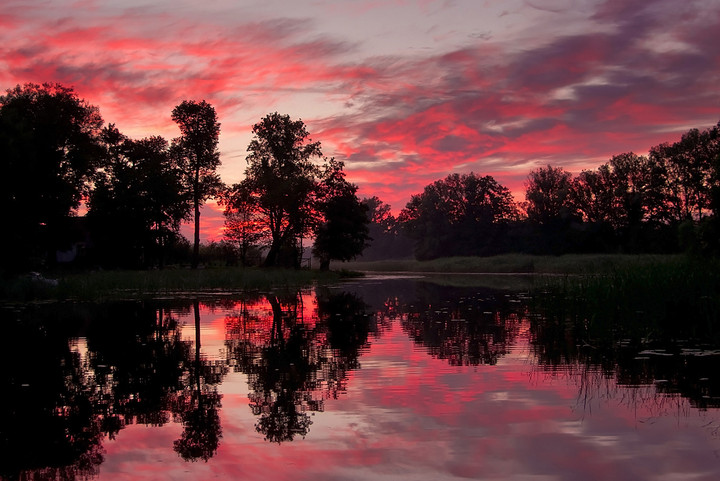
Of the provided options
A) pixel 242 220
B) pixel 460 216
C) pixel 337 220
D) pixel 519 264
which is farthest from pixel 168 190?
pixel 460 216

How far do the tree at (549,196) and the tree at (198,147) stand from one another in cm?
5246

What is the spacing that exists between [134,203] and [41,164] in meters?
10.8

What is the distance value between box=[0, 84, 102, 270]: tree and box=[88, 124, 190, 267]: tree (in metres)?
1.87

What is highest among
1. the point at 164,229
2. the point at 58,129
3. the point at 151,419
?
the point at 58,129

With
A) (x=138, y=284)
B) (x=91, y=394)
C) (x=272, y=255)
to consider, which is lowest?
(x=91, y=394)

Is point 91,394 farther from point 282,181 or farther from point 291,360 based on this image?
point 282,181

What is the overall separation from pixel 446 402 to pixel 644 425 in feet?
8.03

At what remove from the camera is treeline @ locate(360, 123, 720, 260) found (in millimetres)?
78375

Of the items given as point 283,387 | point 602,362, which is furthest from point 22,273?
point 602,362

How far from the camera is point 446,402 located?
8359mm

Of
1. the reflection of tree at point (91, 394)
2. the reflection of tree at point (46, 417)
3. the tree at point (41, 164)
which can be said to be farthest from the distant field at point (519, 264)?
the reflection of tree at point (46, 417)

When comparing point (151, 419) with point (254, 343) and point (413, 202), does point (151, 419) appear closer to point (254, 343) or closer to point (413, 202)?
point (254, 343)

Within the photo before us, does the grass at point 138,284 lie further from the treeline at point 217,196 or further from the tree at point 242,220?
the tree at point 242,220

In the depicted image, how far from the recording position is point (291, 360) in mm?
12031
